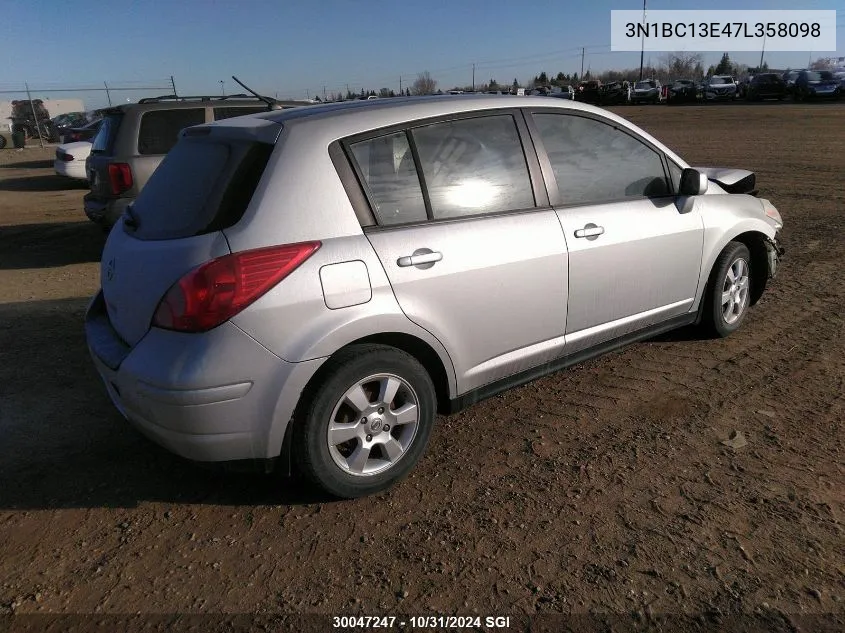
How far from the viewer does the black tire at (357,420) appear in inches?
110

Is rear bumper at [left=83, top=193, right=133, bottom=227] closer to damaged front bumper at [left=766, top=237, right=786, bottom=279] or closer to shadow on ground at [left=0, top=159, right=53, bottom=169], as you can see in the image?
damaged front bumper at [left=766, top=237, right=786, bottom=279]

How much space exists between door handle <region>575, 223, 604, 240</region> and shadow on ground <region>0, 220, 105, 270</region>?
664 cm

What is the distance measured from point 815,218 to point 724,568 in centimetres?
776

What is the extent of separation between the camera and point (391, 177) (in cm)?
308

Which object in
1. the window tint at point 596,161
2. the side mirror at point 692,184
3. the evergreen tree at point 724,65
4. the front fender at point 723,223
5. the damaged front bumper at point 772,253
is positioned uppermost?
the evergreen tree at point 724,65

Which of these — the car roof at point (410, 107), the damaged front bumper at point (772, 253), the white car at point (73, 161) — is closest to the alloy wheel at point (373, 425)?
the car roof at point (410, 107)

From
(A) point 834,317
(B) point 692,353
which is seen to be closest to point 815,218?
(A) point 834,317

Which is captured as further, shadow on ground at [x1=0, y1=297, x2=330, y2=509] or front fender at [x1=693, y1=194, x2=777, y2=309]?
front fender at [x1=693, y1=194, x2=777, y2=309]

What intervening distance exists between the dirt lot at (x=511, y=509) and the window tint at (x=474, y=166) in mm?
1252

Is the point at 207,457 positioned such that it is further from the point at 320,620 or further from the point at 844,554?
the point at 844,554

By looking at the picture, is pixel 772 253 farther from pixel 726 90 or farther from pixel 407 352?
pixel 726 90

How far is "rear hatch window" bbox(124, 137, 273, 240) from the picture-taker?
2.79 m

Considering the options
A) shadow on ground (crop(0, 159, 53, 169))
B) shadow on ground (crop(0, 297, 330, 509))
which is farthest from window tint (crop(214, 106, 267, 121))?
shadow on ground (crop(0, 159, 53, 169))

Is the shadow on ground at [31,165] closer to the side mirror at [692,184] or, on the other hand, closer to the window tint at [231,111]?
the window tint at [231,111]
